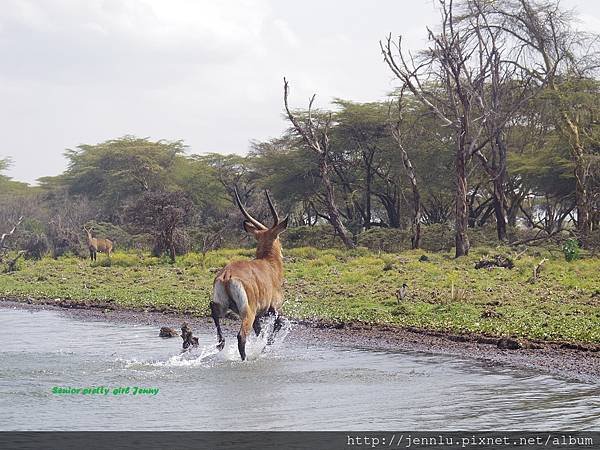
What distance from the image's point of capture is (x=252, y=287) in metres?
9.39

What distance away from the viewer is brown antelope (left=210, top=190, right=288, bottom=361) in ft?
30.0

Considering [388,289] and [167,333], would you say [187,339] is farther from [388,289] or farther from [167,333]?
[388,289]

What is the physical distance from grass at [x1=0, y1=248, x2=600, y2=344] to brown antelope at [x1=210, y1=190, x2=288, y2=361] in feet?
7.55

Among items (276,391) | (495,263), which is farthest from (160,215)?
(276,391)

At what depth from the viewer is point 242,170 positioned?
42000mm

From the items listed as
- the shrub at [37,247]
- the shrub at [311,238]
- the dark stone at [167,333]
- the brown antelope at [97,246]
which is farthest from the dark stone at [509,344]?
the shrub at [37,247]

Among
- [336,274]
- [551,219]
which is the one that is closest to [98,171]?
[551,219]

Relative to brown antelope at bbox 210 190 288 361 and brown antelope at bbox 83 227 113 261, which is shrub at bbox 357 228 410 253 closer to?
brown antelope at bbox 83 227 113 261

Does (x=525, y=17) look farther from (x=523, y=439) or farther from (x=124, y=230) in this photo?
(x=523, y=439)

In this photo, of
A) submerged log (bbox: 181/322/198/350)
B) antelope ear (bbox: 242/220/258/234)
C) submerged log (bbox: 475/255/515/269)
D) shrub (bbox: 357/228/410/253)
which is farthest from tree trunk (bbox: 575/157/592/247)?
submerged log (bbox: 181/322/198/350)

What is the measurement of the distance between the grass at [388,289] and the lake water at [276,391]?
212cm

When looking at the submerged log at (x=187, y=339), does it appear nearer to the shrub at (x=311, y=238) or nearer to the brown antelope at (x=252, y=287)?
the brown antelope at (x=252, y=287)

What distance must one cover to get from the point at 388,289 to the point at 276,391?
25.4 feet

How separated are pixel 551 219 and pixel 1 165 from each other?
28179 mm
